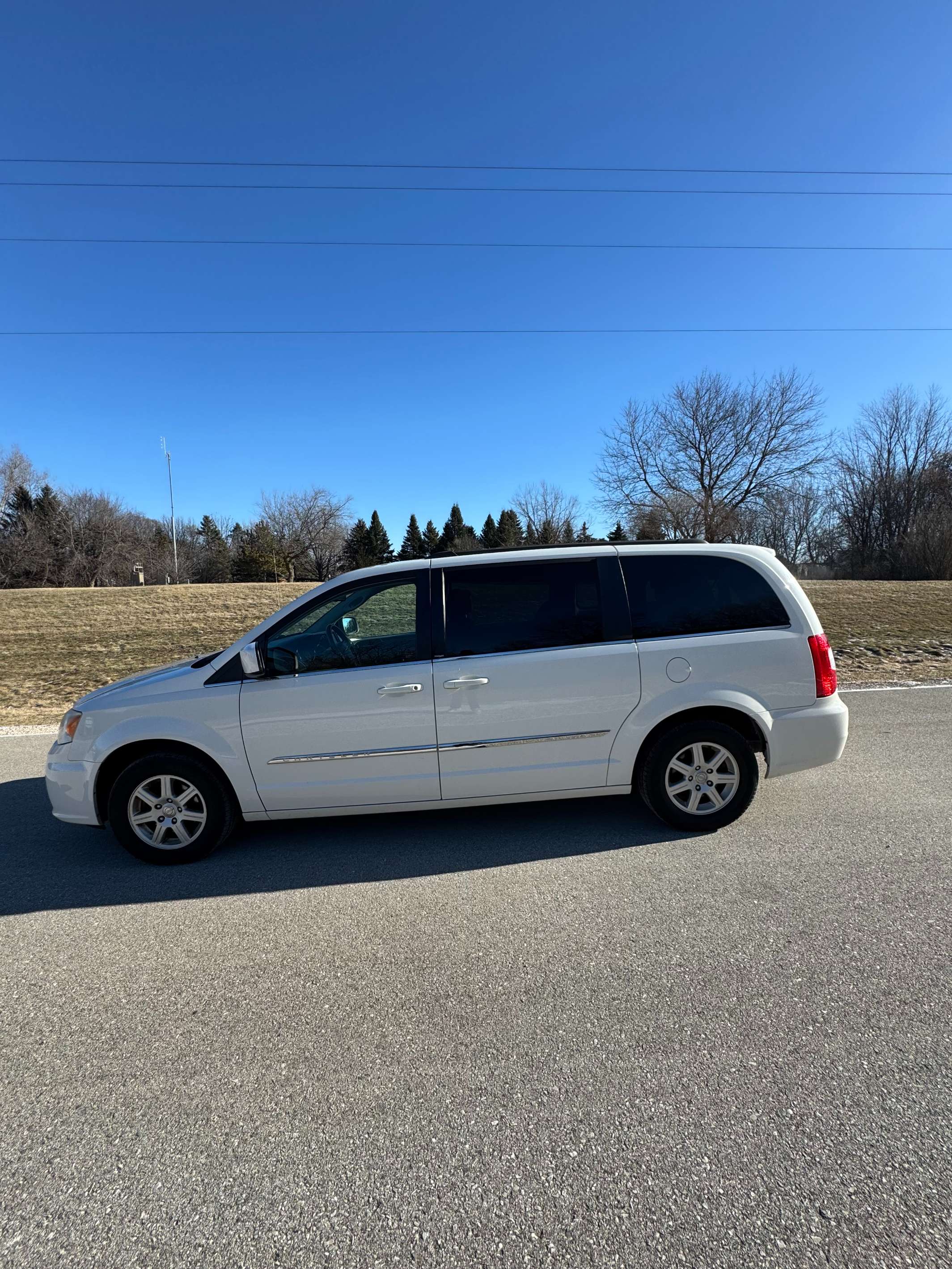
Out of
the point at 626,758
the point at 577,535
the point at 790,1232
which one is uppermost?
the point at 577,535

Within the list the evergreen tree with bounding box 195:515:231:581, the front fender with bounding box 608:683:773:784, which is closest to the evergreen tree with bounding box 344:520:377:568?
the evergreen tree with bounding box 195:515:231:581

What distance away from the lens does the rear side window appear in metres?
4.30

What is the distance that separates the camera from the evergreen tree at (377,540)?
271ft

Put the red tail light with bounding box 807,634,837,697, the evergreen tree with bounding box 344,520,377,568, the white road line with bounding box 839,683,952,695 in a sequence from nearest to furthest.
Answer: the red tail light with bounding box 807,634,837,697 < the white road line with bounding box 839,683,952,695 < the evergreen tree with bounding box 344,520,377,568

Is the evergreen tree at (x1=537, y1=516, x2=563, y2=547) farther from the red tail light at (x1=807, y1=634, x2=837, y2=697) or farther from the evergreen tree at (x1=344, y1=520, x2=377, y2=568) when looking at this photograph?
the red tail light at (x1=807, y1=634, x2=837, y2=697)

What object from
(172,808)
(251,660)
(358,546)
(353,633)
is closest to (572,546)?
(353,633)

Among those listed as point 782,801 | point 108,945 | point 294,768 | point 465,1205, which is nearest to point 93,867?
point 108,945

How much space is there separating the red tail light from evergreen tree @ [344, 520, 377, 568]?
6234cm

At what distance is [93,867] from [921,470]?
60813 millimetres

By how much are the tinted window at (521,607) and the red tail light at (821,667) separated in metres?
1.44

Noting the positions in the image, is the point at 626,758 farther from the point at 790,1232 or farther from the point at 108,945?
the point at 108,945

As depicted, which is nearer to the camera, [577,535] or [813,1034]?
[813,1034]

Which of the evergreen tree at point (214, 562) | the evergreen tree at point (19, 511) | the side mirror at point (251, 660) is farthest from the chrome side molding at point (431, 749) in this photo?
the evergreen tree at point (214, 562)

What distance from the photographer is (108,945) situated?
Result: 3.16 meters
